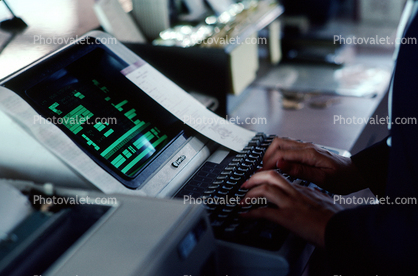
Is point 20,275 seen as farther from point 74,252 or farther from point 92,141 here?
point 92,141

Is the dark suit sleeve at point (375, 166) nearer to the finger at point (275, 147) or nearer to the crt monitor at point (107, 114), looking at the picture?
the finger at point (275, 147)

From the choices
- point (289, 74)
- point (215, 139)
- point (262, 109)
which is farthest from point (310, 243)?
point (289, 74)

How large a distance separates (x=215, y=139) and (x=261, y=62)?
4.22 ft

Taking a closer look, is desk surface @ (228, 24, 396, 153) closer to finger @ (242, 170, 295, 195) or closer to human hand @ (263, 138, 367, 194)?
human hand @ (263, 138, 367, 194)

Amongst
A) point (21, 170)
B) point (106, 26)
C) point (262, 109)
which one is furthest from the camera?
point (262, 109)

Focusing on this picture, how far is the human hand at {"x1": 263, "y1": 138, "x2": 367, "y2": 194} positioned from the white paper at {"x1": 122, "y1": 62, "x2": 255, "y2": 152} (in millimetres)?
116

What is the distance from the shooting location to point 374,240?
2.10ft

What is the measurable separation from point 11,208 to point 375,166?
0.79 m

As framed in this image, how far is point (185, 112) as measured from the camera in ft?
3.24

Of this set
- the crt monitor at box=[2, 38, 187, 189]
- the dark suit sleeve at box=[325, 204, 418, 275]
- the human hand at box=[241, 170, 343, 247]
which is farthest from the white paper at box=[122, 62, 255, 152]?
the dark suit sleeve at box=[325, 204, 418, 275]

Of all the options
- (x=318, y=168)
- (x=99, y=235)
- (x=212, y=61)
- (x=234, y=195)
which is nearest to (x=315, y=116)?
(x=212, y=61)

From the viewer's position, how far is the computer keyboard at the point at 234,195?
0.68m

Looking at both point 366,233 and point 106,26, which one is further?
point 106,26

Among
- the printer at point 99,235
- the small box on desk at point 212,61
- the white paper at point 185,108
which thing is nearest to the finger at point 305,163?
the white paper at point 185,108
